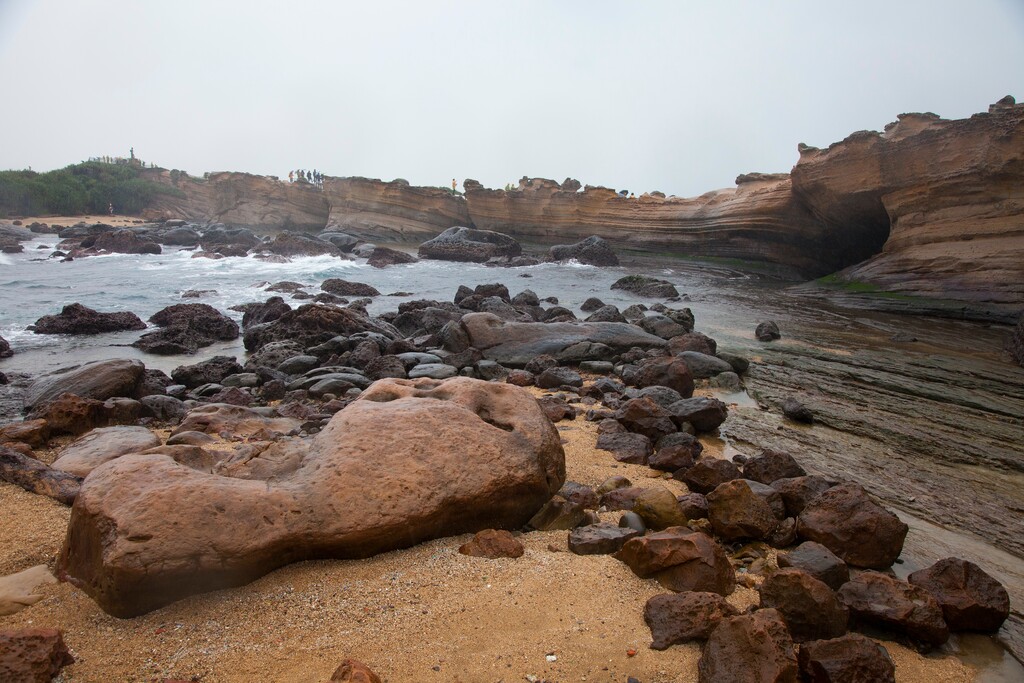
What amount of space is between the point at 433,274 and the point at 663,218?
1156 centimetres

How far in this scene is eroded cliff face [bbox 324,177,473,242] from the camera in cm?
3800

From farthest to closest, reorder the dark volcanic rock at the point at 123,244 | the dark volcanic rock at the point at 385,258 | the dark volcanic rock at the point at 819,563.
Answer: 1. the dark volcanic rock at the point at 123,244
2. the dark volcanic rock at the point at 385,258
3. the dark volcanic rock at the point at 819,563

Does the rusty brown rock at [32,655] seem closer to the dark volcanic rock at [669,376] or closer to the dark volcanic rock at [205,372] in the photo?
the dark volcanic rock at [205,372]

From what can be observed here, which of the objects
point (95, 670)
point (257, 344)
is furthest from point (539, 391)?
point (95, 670)

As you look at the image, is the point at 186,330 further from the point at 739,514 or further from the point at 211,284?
the point at 739,514

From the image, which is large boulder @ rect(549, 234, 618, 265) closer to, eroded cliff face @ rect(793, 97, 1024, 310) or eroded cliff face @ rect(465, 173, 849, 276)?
eroded cliff face @ rect(465, 173, 849, 276)

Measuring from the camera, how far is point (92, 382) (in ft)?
22.6

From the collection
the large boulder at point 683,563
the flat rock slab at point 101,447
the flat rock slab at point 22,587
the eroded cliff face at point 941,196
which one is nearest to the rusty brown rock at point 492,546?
the large boulder at point 683,563

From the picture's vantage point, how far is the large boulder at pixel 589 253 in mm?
27391


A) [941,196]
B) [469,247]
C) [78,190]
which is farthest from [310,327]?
[78,190]

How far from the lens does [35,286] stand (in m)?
16.7

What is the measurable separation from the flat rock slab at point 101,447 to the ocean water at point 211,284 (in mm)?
4664

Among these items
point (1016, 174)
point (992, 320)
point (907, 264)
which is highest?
point (1016, 174)

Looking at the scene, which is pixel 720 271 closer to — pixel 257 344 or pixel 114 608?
pixel 257 344
